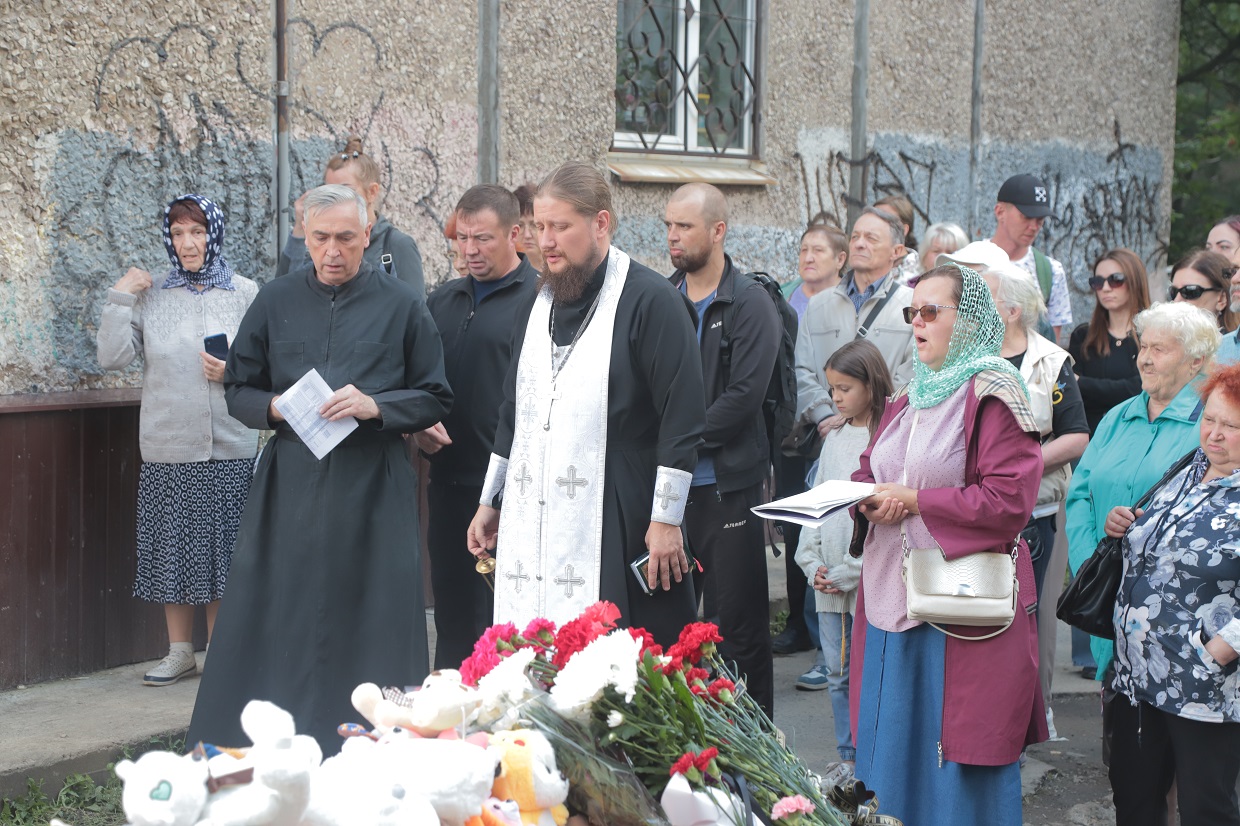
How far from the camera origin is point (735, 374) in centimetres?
546

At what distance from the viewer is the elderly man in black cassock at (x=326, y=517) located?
491 cm

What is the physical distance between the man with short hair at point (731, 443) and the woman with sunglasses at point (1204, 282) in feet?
6.86

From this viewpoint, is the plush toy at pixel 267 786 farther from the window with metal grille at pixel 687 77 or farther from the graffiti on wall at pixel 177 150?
the window with metal grille at pixel 687 77

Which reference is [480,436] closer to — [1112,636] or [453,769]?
[1112,636]

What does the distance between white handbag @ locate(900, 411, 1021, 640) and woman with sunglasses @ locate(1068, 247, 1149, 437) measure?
10.7 ft

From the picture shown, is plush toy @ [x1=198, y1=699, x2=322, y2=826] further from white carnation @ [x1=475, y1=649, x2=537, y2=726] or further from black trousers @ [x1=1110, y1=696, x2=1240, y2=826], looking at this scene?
black trousers @ [x1=1110, y1=696, x2=1240, y2=826]

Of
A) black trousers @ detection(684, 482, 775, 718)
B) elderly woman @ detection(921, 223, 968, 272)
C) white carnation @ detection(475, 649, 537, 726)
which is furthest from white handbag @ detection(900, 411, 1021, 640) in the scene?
elderly woman @ detection(921, 223, 968, 272)

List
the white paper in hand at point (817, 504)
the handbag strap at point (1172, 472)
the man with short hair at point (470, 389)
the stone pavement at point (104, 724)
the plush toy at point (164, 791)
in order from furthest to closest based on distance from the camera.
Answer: the man with short hair at point (470, 389) < the stone pavement at point (104, 724) < the handbag strap at point (1172, 472) < the white paper in hand at point (817, 504) < the plush toy at point (164, 791)

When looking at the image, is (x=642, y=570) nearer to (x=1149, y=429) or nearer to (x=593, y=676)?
(x=593, y=676)

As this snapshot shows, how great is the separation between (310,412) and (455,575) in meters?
1.20

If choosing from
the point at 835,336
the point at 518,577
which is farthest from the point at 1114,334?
the point at 518,577

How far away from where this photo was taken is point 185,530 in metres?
5.92

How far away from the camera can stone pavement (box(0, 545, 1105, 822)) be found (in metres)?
5.02

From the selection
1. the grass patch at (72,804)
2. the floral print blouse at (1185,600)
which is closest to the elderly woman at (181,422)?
the grass patch at (72,804)
